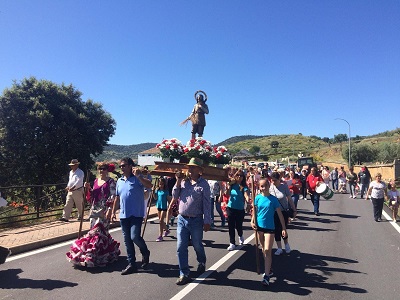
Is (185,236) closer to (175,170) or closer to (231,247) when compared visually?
(175,170)

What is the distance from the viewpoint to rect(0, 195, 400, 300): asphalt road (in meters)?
4.98

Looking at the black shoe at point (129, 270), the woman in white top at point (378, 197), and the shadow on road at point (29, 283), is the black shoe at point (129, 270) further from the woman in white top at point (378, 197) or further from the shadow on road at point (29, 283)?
the woman in white top at point (378, 197)

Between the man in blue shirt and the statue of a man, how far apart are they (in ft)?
35.6

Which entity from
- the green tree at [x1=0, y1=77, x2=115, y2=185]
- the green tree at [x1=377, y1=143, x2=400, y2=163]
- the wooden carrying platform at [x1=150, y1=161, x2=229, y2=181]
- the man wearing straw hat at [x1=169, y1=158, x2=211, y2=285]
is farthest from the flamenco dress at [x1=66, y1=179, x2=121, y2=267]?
the green tree at [x1=377, y1=143, x2=400, y2=163]

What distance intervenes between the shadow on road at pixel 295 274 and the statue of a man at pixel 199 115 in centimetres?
999

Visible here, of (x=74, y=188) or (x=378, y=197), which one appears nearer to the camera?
(x=74, y=188)

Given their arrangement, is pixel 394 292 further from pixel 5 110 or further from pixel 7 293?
pixel 5 110

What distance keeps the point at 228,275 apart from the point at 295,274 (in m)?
1.17

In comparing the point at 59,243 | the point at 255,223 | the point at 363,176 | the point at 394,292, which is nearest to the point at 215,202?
the point at 59,243

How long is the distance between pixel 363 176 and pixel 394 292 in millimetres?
15600

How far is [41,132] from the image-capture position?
20109 millimetres

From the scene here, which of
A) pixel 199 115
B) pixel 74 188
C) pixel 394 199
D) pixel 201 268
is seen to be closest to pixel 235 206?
pixel 201 268

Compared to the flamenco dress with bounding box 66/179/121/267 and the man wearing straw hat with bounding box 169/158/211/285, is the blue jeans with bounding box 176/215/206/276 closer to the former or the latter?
the man wearing straw hat with bounding box 169/158/211/285

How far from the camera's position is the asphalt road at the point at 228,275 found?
4.98 meters
